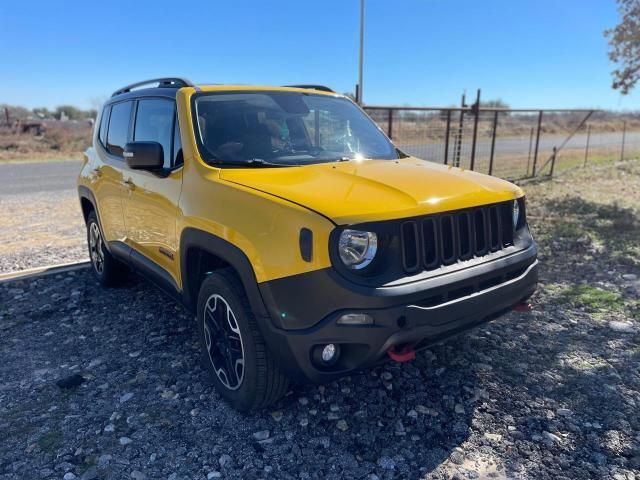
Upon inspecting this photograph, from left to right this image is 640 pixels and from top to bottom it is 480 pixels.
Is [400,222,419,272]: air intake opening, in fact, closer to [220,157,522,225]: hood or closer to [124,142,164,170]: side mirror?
[220,157,522,225]: hood

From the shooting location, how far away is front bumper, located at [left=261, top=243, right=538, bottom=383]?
7.89 ft

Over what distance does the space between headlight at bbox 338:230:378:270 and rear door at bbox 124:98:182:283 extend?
1421mm

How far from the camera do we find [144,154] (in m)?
3.35

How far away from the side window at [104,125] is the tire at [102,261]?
2.55ft

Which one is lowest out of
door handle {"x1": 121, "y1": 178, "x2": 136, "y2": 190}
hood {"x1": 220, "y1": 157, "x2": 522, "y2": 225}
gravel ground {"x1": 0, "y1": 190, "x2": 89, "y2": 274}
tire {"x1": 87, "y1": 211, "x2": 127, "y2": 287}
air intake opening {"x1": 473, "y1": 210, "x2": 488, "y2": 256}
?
gravel ground {"x1": 0, "y1": 190, "x2": 89, "y2": 274}

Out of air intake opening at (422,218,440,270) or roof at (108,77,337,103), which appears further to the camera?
roof at (108,77,337,103)

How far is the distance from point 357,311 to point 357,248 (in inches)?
12.4

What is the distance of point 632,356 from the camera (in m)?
3.63

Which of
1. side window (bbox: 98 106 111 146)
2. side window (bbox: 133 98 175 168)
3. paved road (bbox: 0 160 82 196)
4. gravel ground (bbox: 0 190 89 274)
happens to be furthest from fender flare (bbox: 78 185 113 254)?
paved road (bbox: 0 160 82 196)

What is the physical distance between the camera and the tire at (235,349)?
2789 mm

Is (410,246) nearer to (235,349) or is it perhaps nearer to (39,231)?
(235,349)

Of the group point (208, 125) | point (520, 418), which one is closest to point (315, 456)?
point (520, 418)

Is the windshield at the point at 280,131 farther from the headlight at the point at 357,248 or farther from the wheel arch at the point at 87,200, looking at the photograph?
the wheel arch at the point at 87,200

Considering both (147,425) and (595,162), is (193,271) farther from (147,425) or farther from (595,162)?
(595,162)
